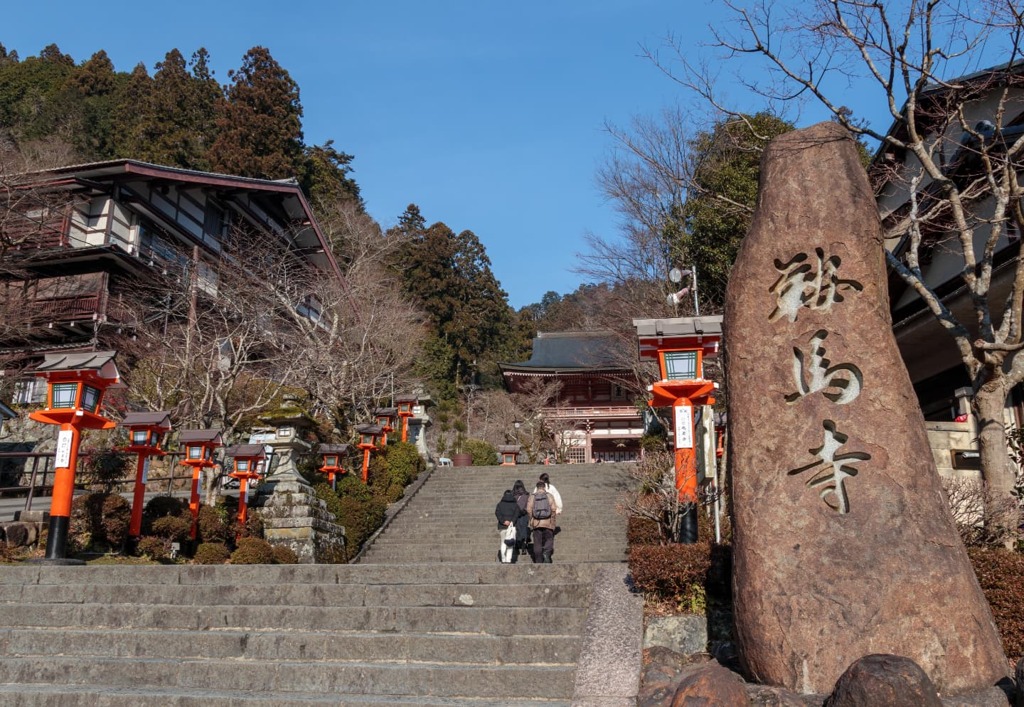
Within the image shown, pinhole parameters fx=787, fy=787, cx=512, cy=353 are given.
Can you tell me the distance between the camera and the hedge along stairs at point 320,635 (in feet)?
18.3

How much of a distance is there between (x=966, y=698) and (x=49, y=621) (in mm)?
7260

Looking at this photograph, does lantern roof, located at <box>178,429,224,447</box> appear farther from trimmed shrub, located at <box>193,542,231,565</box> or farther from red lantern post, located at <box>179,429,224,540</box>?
trimmed shrub, located at <box>193,542,231,565</box>

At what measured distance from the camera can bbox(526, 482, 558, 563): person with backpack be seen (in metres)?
11.1

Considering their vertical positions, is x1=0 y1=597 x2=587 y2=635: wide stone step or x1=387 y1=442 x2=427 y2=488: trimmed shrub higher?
x1=387 y1=442 x2=427 y2=488: trimmed shrub

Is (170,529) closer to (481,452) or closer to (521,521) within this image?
(521,521)

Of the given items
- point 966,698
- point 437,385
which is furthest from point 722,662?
point 437,385

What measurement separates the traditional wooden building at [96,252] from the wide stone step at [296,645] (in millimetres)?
16713

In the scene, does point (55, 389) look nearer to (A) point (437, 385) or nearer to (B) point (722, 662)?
(B) point (722, 662)

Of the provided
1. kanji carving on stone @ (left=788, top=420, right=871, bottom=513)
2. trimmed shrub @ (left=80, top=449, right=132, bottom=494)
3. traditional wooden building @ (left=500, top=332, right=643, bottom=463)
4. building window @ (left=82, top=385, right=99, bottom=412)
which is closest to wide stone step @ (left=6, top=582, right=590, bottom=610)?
kanji carving on stone @ (left=788, top=420, right=871, bottom=513)

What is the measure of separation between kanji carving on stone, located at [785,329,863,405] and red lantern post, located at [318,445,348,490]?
38.6ft

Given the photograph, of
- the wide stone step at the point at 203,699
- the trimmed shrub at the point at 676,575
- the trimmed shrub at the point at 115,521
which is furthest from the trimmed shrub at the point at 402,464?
the wide stone step at the point at 203,699

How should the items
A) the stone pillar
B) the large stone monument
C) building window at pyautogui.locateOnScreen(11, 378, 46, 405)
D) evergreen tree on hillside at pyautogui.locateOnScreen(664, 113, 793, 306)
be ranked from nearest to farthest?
the large stone monument, the stone pillar, evergreen tree on hillside at pyautogui.locateOnScreen(664, 113, 793, 306), building window at pyautogui.locateOnScreen(11, 378, 46, 405)

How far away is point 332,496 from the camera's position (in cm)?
1476

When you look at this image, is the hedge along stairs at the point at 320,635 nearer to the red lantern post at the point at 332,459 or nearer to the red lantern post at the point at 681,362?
the red lantern post at the point at 681,362
